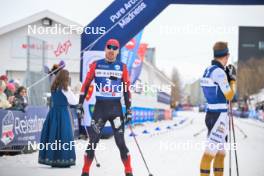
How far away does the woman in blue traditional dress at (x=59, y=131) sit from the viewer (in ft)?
27.9

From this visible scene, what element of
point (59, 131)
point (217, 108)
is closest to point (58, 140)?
point (59, 131)

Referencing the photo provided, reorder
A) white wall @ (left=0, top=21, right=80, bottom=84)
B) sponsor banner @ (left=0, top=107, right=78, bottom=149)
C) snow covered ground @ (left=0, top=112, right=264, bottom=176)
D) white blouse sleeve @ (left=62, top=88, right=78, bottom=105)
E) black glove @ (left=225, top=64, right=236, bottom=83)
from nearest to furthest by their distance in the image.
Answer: black glove @ (left=225, top=64, right=236, bottom=83) < snow covered ground @ (left=0, top=112, right=264, bottom=176) < white blouse sleeve @ (left=62, top=88, right=78, bottom=105) < sponsor banner @ (left=0, top=107, right=78, bottom=149) < white wall @ (left=0, top=21, right=80, bottom=84)

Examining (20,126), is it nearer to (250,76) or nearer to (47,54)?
(47,54)

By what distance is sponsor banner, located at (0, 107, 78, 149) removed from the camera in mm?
10016

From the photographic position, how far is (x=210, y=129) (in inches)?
260

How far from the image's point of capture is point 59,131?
28.9ft

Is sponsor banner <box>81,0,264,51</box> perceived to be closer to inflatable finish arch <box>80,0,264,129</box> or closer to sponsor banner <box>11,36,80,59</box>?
inflatable finish arch <box>80,0,264,129</box>

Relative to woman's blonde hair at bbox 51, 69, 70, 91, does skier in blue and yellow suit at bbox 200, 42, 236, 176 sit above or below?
below

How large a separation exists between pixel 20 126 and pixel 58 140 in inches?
92.2

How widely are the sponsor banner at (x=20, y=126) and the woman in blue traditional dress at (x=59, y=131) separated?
1464mm

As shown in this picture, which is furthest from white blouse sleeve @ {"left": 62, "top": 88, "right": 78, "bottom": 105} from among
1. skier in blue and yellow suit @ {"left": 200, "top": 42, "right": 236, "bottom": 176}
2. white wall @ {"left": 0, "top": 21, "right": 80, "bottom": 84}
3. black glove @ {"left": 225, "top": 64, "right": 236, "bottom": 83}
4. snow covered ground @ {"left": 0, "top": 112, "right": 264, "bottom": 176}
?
white wall @ {"left": 0, "top": 21, "right": 80, "bottom": 84}

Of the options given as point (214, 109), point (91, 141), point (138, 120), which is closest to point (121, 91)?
point (91, 141)

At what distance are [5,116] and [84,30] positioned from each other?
13.2 feet

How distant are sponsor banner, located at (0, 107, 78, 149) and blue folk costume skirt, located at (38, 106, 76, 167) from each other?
4.68 ft
